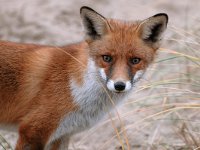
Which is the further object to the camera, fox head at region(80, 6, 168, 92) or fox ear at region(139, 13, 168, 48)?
fox ear at region(139, 13, 168, 48)

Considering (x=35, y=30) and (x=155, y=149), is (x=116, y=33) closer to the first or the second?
(x=155, y=149)

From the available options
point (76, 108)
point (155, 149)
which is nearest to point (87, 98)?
point (76, 108)

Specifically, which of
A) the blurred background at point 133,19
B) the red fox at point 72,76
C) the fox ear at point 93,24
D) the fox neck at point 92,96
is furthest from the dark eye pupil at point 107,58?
the blurred background at point 133,19

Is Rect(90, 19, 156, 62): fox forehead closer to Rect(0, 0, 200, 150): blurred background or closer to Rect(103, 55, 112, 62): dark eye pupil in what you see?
Rect(103, 55, 112, 62): dark eye pupil

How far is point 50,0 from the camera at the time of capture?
32.1ft

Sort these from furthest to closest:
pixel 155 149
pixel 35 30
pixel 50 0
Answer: pixel 50 0, pixel 35 30, pixel 155 149

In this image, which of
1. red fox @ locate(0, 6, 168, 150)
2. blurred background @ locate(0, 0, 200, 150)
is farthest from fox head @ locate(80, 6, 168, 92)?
blurred background @ locate(0, 0, 200, 150)

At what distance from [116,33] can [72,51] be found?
50 centimetres

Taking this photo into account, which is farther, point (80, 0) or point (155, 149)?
point (80, 0)

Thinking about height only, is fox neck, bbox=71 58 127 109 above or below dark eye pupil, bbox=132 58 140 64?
below

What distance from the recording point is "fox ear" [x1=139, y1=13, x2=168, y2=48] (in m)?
5.47

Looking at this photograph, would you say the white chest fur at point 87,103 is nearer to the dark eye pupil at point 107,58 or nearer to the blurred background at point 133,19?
the dark eye pupil at point 107,58

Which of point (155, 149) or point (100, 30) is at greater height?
point (100, 30)

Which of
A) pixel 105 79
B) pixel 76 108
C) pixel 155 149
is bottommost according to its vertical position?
pixel 155 149
